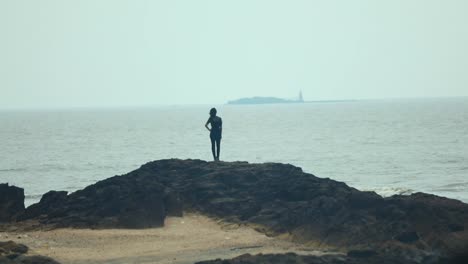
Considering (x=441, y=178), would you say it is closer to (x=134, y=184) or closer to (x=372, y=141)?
(x=134, y=184)

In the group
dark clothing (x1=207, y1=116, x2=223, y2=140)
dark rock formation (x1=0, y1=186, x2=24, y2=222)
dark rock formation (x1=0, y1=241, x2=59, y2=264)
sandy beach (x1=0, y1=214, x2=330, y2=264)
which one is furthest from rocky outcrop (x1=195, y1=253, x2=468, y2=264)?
dark clothing (x1=207, y1=116, x2=223, y2=140)

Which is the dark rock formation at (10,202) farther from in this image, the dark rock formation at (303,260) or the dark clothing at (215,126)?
the dark rock formation at (303,260)

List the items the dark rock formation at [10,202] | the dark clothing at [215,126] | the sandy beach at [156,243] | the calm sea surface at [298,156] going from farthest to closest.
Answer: the calm sea surface at [298,156] → the dark clothing at [215,126] → the dark rock formation at [10,202] → the sandy beach at [156,243]

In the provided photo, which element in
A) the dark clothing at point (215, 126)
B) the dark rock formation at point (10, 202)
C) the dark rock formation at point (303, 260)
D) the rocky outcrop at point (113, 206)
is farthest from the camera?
the dark clothing at point (215, 126)

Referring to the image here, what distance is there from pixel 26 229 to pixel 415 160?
142ft

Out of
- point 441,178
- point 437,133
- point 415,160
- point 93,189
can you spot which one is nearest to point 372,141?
point 437,133

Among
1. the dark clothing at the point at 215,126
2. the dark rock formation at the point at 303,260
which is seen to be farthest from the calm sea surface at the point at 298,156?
the dark rock formation at the point at 303,260

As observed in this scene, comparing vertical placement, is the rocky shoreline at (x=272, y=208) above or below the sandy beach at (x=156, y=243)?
above

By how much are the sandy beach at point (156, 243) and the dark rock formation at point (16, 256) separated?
0.44m

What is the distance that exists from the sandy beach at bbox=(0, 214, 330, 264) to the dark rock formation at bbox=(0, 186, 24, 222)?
2.53 meters

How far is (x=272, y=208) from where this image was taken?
22.5 meters

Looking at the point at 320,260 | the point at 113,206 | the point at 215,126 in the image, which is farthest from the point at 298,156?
the point at 320,260

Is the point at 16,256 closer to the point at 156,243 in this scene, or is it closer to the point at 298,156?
the point at 156,243

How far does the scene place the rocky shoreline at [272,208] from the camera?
19.2m
